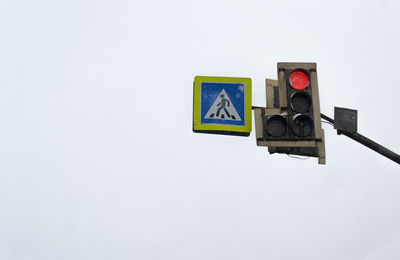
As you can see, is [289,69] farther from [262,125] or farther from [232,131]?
[232,131]

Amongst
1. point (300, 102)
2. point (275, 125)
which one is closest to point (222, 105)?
point (275, 125)

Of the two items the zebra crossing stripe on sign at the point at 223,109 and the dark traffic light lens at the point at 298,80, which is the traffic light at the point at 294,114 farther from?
the zebra crossing stripe on sign at the point at 223,109

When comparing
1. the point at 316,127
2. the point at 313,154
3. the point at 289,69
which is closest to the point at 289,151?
the point at 313,154

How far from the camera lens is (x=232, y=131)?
477cm

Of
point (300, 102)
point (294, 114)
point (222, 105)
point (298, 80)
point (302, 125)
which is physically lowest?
point (302, 125)

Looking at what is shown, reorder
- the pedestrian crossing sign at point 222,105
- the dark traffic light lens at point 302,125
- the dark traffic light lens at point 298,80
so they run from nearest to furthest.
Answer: the dark traffic light lens at point 302,125
the dark traffic light lens at point 298,80
the pedestrian crossing sign at point 222,105

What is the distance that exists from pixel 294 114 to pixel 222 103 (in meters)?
1.08

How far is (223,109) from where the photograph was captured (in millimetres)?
4859

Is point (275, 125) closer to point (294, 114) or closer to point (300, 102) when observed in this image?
point (294, 114)

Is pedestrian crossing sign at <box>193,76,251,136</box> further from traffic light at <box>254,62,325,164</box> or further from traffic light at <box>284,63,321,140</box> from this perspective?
traffic light at <box>284,63,321,140</box>

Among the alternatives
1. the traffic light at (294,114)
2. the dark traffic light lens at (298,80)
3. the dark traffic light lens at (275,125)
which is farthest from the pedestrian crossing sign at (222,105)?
the dark traffic light lens at (298,80)

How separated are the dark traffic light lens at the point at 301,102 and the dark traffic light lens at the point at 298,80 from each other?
98 millimetres

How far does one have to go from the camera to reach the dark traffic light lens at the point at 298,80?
14.0 feet

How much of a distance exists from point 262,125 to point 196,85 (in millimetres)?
1181
